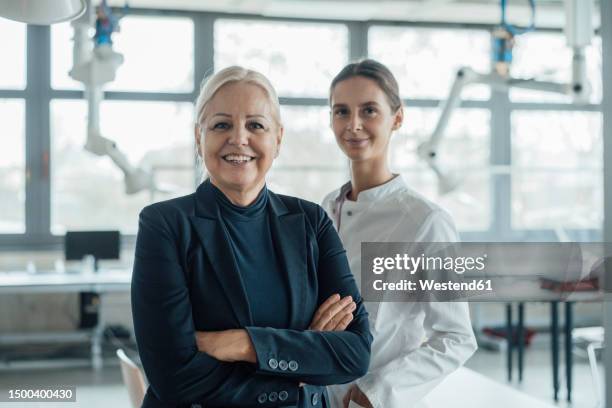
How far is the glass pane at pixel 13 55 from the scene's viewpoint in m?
6.07

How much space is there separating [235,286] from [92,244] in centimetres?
487

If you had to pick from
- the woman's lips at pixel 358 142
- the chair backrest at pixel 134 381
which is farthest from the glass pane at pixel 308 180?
the woman's lips at pixel 358 142

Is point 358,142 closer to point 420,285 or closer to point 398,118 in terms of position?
point 398,118

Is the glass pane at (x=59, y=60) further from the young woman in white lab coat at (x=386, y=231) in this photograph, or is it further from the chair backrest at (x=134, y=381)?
the young woman in white lab coat at (x=386, y=231)

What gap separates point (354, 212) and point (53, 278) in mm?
4195

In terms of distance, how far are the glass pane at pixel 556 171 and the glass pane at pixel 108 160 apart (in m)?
3.09

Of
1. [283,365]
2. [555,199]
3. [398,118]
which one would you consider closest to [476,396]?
[398,118]

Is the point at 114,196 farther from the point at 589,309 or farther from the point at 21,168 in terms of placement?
the point at 589,309

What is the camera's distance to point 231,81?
4.09 feet

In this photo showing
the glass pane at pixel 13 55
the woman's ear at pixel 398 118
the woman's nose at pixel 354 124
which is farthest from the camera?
the glass pane at pixel 13 55

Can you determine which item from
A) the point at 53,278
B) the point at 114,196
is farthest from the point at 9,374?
the point at 114,196

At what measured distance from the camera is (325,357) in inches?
49.2

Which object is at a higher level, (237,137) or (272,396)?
(237,137)

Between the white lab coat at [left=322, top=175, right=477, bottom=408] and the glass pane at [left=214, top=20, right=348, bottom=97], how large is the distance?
4.92m
